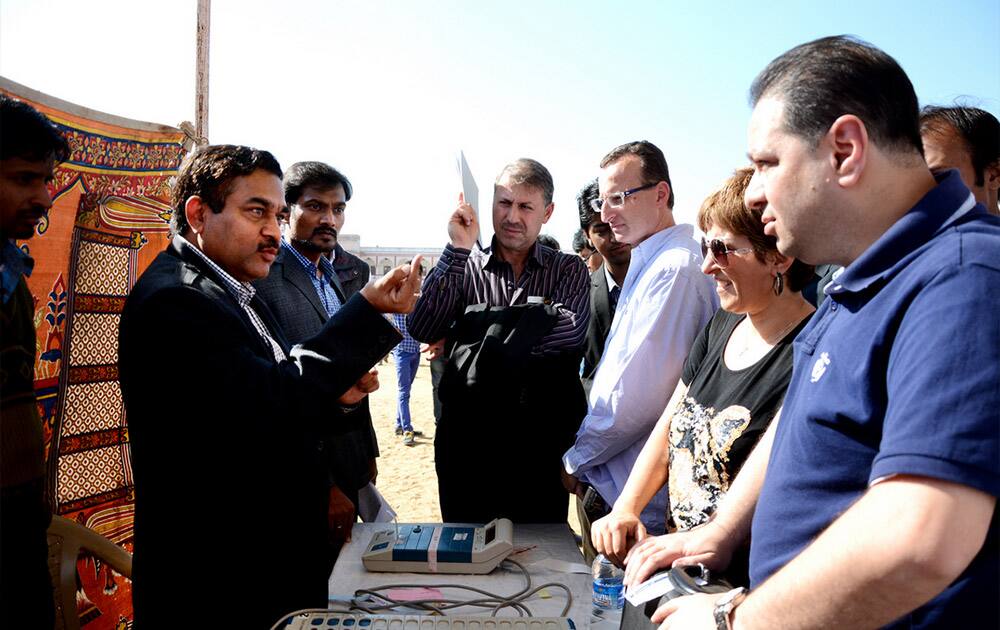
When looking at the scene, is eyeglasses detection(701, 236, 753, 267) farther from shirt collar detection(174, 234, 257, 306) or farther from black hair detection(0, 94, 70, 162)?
black hair detection(0, 94, 70, 162)

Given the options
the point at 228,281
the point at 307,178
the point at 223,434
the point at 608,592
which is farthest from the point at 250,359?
the point at 307,178

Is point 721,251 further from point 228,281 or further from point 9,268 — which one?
point 9,268

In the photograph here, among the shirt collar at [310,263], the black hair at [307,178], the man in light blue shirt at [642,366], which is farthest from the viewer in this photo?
the black hair at [307,178]

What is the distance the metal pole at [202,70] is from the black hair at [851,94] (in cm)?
324

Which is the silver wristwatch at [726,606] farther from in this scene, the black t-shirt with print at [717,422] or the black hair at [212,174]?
the black hair at [212,174]

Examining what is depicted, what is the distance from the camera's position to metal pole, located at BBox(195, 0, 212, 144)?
3.46 m

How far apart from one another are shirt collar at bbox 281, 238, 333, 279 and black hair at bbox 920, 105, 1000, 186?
284 cm

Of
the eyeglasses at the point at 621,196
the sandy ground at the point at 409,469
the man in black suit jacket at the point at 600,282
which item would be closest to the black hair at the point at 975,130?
the eyeglasses at the point at 621,196

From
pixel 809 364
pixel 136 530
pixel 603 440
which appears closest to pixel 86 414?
pixel 136 530

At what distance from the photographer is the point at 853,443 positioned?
0.93 meters

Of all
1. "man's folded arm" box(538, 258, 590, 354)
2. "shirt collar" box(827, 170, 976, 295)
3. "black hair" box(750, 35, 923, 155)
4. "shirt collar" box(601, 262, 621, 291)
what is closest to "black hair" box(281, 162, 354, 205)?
"man's folded arm" box(538, 258, 590, 354)

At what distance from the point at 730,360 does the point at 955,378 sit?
3.44 feet

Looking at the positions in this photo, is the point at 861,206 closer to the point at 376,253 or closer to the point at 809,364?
the point at 809,364

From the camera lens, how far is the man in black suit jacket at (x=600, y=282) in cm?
371
